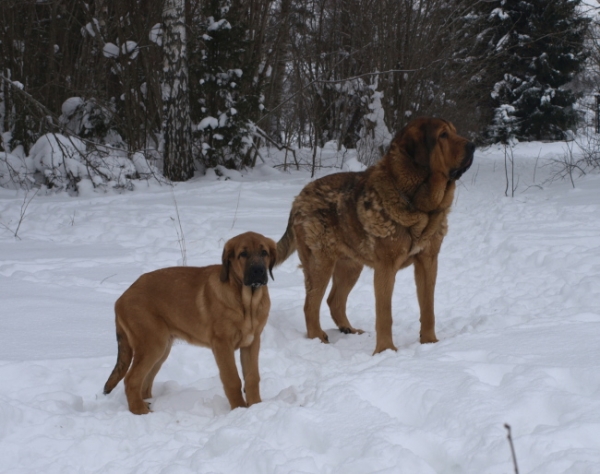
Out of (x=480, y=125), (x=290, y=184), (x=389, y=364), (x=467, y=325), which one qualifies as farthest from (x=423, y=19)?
(x=389, y=364)

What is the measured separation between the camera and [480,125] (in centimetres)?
3538

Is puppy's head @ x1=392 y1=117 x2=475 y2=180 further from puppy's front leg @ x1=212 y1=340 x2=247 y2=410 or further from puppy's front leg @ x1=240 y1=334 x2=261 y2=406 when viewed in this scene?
puppy's front leg @ x1=212 y1=340 x2=247 y2=410

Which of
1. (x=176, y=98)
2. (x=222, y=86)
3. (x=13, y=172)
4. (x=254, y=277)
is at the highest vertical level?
(x=222, y=86)

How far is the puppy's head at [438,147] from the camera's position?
548 cm

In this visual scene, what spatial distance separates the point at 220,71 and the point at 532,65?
24554 mm

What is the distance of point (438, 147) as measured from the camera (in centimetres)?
557

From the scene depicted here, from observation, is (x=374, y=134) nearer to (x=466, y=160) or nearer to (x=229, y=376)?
(x=466, y=160)

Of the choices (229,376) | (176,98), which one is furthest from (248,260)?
(176,98)

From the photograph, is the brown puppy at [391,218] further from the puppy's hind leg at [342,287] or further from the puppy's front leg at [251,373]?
the puppy's front leg at [251,373]

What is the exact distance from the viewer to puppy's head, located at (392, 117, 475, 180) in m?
5.48

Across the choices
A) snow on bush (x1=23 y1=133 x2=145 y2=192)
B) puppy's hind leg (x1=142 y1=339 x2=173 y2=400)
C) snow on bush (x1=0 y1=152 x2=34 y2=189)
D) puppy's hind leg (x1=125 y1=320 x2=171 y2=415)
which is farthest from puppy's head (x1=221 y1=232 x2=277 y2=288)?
snow on bush (x1=0 y1=152 x2=34 y2=189)

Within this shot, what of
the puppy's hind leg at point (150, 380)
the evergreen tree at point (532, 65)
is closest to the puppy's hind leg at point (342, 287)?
the puppy's hind leg at point (150, 380)

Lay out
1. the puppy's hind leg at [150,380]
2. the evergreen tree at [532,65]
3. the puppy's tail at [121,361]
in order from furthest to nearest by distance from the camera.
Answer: the evergreen tree at [532,65] → the puppy's hind leg at [150,380] → the puppy's tail at [121,361]

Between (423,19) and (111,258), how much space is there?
1744 centimetres
